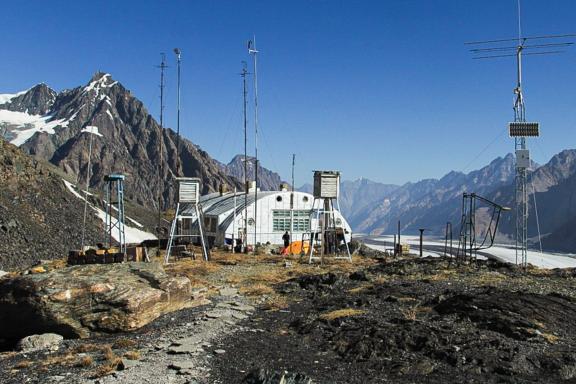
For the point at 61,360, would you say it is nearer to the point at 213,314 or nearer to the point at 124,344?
the point at 124,344

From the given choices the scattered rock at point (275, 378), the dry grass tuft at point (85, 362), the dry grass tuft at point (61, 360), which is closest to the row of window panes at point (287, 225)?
the dry grass tuft at point (61, 360)

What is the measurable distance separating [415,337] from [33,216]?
64.0 m

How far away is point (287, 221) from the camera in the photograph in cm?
6294

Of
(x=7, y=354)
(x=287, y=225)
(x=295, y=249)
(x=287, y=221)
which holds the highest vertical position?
(x=287, y=221)

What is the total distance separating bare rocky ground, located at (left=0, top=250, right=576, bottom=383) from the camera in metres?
13.5

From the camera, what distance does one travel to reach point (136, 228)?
363 ft

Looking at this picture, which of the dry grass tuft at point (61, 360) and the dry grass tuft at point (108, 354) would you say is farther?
the dry grass tuft at point (108, 354)

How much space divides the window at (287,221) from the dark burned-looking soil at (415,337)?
36742 millimetres

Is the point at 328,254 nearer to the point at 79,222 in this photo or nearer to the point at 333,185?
the point at 333,185

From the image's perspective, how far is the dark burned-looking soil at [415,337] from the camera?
45.2 ft

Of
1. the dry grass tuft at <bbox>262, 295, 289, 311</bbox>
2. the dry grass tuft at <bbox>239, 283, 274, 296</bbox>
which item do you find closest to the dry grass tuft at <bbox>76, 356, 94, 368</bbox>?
the dry grass tuft at <bbox>262, 295, 289, 311</bbox>

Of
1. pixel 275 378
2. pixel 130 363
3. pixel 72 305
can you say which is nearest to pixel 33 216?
pixel 72 305

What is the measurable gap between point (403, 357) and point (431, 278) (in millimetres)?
14812

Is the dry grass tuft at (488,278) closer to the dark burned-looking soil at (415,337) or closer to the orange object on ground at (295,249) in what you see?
the dark burned-looking soil at (415,337)
